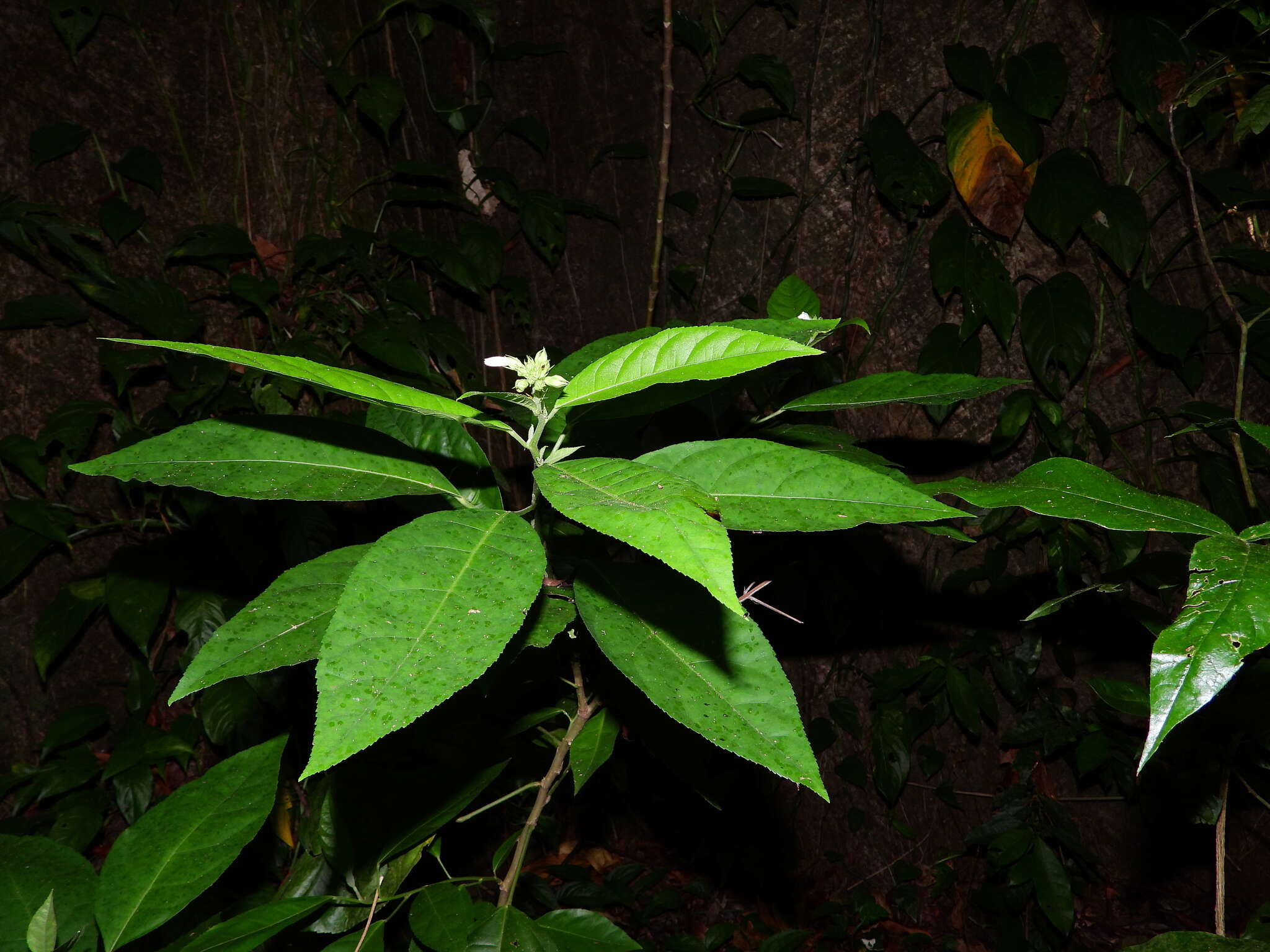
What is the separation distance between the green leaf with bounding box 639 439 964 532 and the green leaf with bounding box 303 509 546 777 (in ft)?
0.49

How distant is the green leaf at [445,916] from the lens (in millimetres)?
853

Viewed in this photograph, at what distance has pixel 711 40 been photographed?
2.19 metres

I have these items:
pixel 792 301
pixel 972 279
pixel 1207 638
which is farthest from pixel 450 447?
pixel 972 279

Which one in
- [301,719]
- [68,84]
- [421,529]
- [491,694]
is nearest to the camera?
[421,529]

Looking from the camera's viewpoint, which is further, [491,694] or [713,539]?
[491,694]

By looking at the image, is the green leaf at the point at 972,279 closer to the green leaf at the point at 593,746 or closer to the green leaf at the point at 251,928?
the green leaf at the point at 593,746

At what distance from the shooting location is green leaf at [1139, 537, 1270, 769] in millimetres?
490

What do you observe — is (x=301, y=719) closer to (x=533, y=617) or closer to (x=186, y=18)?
(x=533, y=617)

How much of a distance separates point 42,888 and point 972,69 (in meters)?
2.12

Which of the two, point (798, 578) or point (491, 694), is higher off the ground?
point (491, 694)

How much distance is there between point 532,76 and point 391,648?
94.2 inches

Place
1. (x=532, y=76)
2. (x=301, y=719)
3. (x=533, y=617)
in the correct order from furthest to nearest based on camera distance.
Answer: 1. (x=532, y=76)
2. (x=301, y=719)
3. (x=533, y=617)

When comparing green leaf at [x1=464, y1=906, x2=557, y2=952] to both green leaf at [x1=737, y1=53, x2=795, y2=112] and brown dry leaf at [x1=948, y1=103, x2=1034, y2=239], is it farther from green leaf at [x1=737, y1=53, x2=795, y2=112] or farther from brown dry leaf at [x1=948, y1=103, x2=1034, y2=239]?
green leaf at [x1=737, y1=53, x2=795, y2=112]

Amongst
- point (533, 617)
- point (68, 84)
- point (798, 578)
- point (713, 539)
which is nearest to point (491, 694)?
point (533, 617)
